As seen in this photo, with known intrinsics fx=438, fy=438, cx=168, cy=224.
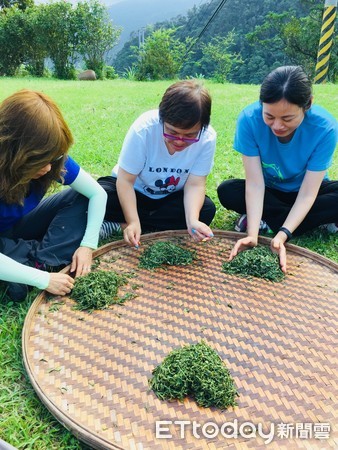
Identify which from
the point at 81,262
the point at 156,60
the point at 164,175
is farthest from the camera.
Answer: the point at 156,60

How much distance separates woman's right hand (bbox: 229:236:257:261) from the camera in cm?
262

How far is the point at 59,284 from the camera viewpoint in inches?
88.0

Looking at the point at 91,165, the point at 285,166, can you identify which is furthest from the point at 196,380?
the point at 91,165

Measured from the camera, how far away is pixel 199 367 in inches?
67.2

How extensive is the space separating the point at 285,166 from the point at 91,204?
1.27 meters

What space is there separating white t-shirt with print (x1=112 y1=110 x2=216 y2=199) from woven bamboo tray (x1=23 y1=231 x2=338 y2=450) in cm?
53

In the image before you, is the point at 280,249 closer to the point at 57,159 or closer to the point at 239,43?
the point at 57,159

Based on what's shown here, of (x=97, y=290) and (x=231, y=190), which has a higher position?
(x=231, y=190)

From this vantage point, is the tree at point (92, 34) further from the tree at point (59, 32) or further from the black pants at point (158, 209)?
the black pants at point (158, 209)

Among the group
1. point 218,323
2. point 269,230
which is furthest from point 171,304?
point 269,230

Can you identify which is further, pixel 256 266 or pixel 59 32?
pixel 59 32

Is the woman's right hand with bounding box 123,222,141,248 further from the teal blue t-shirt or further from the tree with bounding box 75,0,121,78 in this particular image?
the tree with bounding box 75,0,121,78

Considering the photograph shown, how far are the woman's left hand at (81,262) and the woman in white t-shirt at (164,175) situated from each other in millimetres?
283

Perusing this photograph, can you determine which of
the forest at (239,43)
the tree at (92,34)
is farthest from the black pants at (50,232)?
the tree at (92,34)
